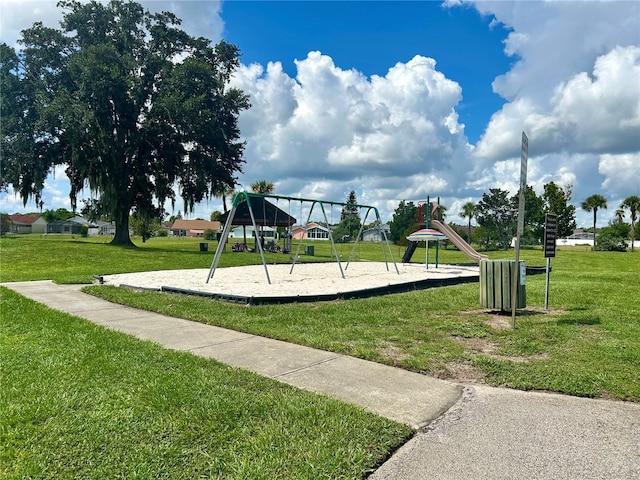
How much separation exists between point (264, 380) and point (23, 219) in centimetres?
10357

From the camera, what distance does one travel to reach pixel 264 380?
3.80 meters

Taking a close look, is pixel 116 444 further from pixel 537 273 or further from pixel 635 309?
pixel 537 273

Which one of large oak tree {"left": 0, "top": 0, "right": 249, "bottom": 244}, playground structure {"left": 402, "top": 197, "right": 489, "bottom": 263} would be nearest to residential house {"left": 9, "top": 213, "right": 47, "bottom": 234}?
large oak tree {"left": 0, "top": 0, "right": 249, "bottom": 244}

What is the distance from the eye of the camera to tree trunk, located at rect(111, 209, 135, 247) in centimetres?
2799

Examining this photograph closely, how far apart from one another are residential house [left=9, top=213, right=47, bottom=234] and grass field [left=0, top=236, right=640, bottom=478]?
306 feet

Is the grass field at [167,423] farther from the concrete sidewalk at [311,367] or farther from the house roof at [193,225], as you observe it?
the house roof at [193,225]

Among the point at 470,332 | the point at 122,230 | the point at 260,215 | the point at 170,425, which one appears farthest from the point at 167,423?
the point at 122,230

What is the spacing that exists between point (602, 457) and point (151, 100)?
1193 inches

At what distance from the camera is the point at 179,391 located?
3.43m

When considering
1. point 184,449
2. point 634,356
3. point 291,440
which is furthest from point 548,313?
point 184,449

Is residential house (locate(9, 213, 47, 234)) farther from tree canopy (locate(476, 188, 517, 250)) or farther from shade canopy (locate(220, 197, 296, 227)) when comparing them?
tree canopy (locate(476, 188, 517, 250))

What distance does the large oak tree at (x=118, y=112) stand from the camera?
25.9 meters

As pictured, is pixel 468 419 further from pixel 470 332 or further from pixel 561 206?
pixel 561 206

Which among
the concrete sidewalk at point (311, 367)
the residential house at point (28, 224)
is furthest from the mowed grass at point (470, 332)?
the residential house at point (28, 224)
